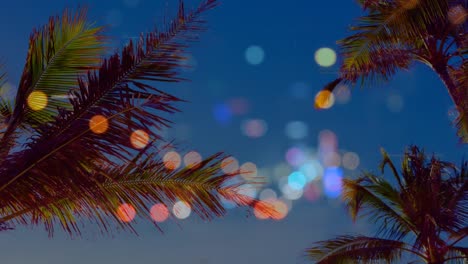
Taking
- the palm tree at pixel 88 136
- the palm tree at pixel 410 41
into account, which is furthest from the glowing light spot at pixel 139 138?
the palm tree at pixel 410 41


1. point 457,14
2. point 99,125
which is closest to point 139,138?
point 99,125

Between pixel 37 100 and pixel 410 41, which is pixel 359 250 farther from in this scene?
pixel 37 100

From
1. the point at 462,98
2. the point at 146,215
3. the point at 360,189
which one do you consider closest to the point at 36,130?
the point at 146,215

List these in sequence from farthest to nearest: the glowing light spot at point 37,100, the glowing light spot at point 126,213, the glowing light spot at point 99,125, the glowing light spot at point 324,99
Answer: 1. the glowing light spot at point 324,99
2. the glowing light spot at point 37,100
3. the glowing light spot at point 126,213
4. the glowing light spot at point 99,125

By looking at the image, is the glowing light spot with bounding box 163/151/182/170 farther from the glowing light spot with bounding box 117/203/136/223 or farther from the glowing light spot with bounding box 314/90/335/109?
the glowing light spot with bounding box 314/90/335/109

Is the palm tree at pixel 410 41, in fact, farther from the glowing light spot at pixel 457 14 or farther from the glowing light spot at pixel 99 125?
the glowing light spot at pixel 99 125

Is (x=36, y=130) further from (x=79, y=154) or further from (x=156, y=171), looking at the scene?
(x=156, y=171)
